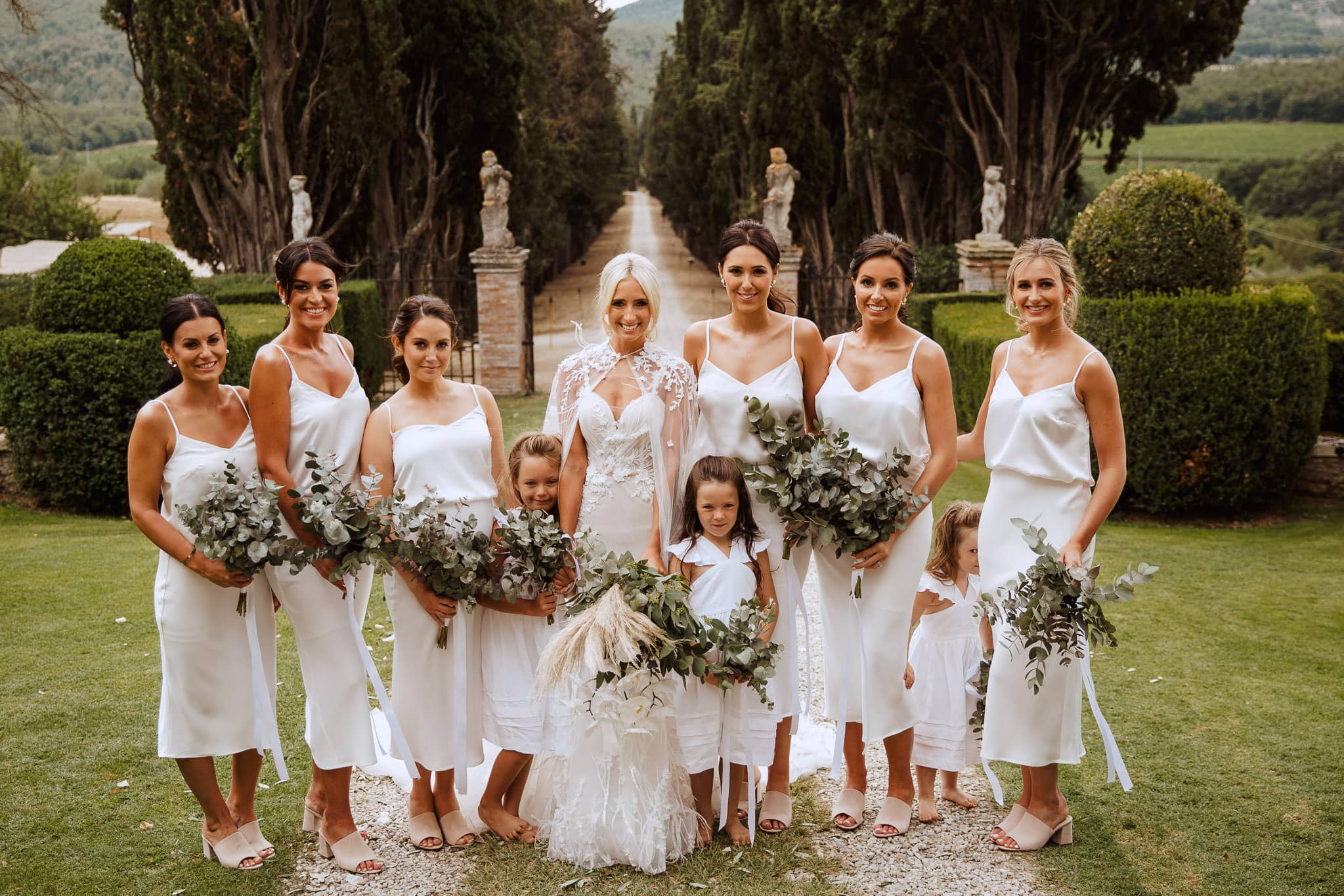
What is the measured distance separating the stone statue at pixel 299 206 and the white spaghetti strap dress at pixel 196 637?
14732 mm

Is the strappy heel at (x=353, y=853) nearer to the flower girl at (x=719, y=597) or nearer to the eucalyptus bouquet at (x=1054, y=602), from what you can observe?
the flower girl at (x=719, y=597)

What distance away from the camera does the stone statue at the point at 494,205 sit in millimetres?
17250

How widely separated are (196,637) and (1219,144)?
3345 inches

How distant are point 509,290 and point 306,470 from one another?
1375 cm

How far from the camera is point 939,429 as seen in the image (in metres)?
4.26

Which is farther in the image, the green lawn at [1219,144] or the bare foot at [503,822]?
the green lawn at [1219,144]

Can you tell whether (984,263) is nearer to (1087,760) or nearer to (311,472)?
(1087,760)

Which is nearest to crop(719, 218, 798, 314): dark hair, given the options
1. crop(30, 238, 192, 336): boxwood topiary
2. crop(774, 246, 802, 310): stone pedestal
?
crop(30, 238, 192, 336): boxwood topiary

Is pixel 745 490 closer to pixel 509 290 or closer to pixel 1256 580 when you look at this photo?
pixel 1256 580

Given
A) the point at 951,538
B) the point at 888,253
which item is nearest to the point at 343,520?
the point at 888,253

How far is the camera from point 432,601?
13.3 feet

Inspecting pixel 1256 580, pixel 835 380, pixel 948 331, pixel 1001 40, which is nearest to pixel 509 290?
pixel 948 331

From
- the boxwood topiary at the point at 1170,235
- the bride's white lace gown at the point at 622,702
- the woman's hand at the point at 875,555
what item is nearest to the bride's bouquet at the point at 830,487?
the woman's hand at the point at 875,555

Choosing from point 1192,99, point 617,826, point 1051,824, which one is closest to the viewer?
point 617,826
